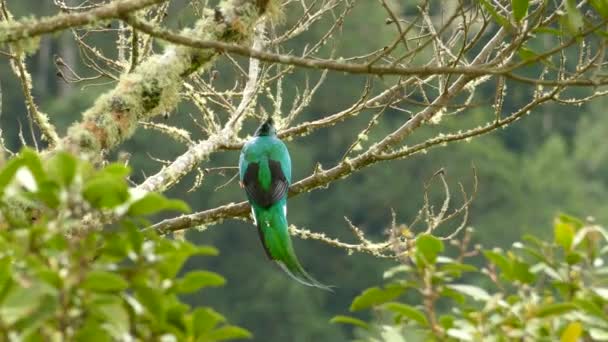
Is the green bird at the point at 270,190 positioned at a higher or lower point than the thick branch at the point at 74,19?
higher

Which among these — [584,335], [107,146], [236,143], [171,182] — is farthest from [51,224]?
[236,143]

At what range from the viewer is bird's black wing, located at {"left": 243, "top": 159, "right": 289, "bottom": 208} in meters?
5.47

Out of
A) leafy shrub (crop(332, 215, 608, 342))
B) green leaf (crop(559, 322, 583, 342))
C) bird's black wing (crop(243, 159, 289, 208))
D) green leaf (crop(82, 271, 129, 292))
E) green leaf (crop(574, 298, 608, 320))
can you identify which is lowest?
green leaf (crop(559, 322, 583, 342))

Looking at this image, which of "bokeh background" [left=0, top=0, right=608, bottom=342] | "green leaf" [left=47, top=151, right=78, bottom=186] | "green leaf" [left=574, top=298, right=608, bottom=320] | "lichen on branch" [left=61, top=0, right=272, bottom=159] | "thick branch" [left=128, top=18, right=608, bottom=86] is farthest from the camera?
"bokeh background" [left=0, top=0, right=608, bottom=342]

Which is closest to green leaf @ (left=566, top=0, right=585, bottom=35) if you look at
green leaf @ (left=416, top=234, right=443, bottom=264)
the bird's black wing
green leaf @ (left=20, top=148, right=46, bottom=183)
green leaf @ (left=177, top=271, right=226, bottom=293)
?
green leaf @ (left=416, top=234, right=443, bottom=264)

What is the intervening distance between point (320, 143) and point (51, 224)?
3400 cm

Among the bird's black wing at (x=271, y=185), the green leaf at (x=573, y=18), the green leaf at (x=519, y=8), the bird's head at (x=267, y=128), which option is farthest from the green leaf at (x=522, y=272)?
the bird's head at (x=267, y=128)

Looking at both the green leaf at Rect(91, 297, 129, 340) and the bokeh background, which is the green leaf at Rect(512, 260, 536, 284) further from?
the bokeh background

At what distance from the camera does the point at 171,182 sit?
4.48 metres

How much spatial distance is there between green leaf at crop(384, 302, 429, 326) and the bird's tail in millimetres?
3049

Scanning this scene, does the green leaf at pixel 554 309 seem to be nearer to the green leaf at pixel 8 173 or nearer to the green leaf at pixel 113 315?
the green leaf at pixel 113 315

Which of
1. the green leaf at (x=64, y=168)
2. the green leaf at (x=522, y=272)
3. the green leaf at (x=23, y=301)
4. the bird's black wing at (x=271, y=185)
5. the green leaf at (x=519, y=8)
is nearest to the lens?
the green leaf at (x=23, y=301)

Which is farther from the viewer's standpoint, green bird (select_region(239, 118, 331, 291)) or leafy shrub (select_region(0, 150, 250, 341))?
green bird (select_region(239, 118, 331, 291))

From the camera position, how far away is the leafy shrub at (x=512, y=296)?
6.05 ft
